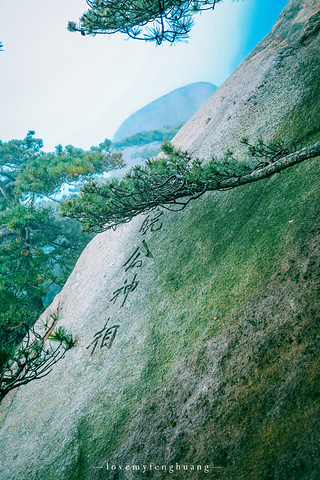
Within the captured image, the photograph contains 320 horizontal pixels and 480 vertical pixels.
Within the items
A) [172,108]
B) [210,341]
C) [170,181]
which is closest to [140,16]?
[170,181]

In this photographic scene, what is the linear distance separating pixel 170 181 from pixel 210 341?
1845 mm

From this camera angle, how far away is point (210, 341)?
2391mm

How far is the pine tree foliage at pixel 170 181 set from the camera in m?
2.58

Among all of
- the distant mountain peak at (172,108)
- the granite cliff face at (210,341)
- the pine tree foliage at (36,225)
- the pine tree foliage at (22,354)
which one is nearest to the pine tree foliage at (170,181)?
the granite cliff face at (210,341)

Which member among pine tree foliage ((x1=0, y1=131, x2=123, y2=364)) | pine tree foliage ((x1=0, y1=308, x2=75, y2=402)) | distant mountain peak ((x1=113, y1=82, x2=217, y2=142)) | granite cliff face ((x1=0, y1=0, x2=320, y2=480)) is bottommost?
granite cliff face ((x1=0, y1=0, x2=320, y2=480))

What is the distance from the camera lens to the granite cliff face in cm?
184

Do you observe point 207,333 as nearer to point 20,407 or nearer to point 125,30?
point 20,407

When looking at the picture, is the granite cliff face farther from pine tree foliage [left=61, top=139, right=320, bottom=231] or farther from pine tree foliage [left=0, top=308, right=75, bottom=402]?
pine tree foliage [left=0, top=308, right=75, bottom=402]

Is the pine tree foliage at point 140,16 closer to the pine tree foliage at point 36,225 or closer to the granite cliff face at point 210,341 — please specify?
the granite cliff face at point 210,341

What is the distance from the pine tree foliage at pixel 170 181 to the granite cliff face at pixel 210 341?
512 millimetres

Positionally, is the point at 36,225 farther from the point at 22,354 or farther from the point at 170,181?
the point at 22,354

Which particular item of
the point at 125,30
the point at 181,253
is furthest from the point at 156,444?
the point at 125,30

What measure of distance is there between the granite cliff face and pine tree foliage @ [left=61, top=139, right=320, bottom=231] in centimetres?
51

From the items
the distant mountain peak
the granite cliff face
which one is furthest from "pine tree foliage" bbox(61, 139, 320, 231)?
the distant mountain peak
